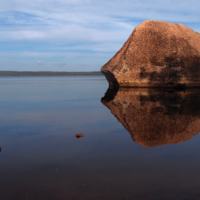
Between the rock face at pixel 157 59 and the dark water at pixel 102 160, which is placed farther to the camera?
the rock face at pixel 157 59

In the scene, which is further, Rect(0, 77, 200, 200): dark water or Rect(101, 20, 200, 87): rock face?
Rect(101, 20, 200, 87): rock face

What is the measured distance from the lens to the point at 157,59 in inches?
781

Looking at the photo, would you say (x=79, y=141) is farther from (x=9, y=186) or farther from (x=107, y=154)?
(x=9, y=186)

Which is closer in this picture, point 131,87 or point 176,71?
point 176,71

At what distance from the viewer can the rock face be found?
19.4 metres

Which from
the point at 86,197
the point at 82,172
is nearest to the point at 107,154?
the point at 82,172

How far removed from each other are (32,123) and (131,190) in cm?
485

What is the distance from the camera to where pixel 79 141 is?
5148 mm

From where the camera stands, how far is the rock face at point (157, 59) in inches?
764

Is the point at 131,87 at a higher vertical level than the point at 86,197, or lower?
lower

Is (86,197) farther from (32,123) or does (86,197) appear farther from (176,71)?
(176,71)

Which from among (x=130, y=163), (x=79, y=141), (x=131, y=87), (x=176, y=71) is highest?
(x=130, y=163)

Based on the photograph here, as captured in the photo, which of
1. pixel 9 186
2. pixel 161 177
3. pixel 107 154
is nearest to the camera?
pixel 9 186

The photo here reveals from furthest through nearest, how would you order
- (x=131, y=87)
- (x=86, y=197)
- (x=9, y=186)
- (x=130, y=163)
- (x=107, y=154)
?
(x=131, y=87) → (x=107, y=154) → (x=130, y=163) → (x=9, y=186) → (x=86, y=197)
